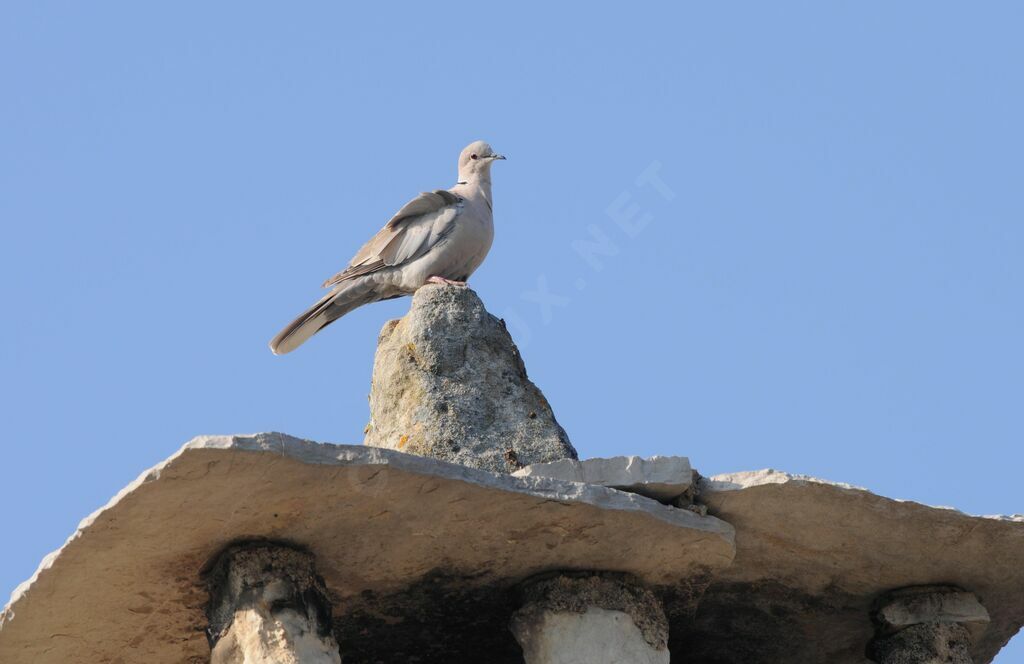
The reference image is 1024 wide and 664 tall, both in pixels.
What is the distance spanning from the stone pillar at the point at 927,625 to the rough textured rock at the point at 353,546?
1336mm

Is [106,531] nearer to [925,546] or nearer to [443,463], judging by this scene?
[443,463]

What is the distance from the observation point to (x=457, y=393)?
11547mm

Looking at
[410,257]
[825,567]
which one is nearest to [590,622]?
[825,567]

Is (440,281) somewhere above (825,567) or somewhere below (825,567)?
above

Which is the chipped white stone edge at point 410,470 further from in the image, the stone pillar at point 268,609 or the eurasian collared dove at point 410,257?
the eurasian collared dove at point 410,257

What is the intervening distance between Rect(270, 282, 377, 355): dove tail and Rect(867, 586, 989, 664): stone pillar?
445 cm

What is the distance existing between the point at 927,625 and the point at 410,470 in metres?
3.61

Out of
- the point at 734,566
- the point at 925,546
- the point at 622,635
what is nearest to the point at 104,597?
the point at 622,635

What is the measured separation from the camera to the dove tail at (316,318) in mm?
13742

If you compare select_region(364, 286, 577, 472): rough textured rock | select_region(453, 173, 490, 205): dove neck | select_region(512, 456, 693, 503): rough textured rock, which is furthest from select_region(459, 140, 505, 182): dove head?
select_region(512, 456, 693, 503): rough textured rock

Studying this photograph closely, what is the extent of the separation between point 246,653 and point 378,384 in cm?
238

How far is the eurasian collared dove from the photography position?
13.5 meters

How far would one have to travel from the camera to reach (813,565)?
453 inches

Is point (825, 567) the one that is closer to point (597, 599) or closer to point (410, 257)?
point (597, 599)
